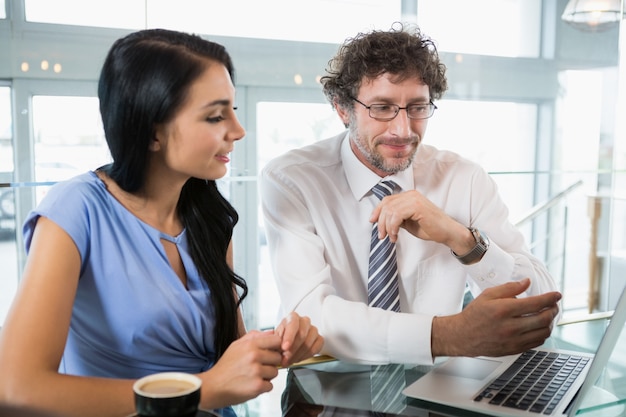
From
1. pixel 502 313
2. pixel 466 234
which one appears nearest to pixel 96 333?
pixel 502 313

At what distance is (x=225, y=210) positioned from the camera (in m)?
1.57

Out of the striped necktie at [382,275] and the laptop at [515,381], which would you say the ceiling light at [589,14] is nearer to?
the striped necktie at [382,275]

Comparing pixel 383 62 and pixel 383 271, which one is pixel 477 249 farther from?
pixel 383 62

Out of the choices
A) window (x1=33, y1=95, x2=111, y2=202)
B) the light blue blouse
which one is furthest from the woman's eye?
window (x1=33, y1=95, x2=111, y2=202)

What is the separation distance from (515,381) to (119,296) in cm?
78

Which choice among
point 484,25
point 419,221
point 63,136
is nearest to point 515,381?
point 419,221

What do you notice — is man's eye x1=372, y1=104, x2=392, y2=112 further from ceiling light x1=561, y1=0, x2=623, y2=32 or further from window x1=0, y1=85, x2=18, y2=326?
ceiling light x1=561, y1=0, x2=623, y2=32

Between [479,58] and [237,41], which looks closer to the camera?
[237,41]

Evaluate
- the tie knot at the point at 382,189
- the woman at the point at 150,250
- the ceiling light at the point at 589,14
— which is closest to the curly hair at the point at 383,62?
the tie knot at the point at 382,189

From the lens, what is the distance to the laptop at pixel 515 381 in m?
1.00

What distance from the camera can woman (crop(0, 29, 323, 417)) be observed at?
1.13 m

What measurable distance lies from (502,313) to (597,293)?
3767 millimetres

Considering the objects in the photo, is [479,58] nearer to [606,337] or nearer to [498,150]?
[498,150]

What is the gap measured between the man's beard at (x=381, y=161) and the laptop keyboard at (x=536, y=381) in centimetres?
65
